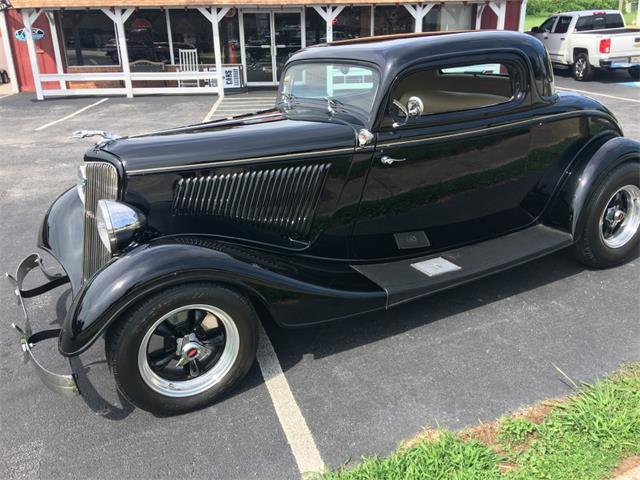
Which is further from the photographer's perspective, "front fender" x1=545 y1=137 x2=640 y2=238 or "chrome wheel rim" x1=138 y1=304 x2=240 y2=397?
"front fender" x1=545 y1=137 x2=640 y2=238

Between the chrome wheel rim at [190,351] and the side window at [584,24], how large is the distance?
1744cm

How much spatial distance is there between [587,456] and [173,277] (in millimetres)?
2098

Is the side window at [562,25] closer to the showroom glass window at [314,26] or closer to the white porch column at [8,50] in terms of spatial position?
the showroom glass window at [314,26]

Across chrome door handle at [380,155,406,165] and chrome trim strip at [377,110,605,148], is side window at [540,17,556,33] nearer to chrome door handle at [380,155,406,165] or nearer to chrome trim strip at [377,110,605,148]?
chrome trim strip at [377,110,605,148]

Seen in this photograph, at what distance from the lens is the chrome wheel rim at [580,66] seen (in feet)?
51.3

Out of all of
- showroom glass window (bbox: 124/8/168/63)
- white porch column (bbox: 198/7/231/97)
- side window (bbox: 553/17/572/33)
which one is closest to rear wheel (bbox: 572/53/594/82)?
side window (bbox: 553/17/572/33)

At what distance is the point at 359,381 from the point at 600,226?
244 cm

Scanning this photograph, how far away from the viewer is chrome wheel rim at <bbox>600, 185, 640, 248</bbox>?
166 inches

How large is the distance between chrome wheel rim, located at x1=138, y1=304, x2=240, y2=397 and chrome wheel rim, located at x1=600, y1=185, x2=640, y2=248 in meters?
3.14

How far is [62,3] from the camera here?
14852 millimetres

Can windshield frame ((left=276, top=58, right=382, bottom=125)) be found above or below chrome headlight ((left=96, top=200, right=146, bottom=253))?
above

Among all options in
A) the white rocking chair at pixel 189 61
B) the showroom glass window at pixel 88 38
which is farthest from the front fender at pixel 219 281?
the showroom glass window at pixel 88 38

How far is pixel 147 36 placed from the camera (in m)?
16.8

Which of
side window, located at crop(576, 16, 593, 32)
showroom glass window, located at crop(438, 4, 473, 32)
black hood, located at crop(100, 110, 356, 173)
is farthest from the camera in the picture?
showroom glass window, located at crop(438, 4, 473, 32)
